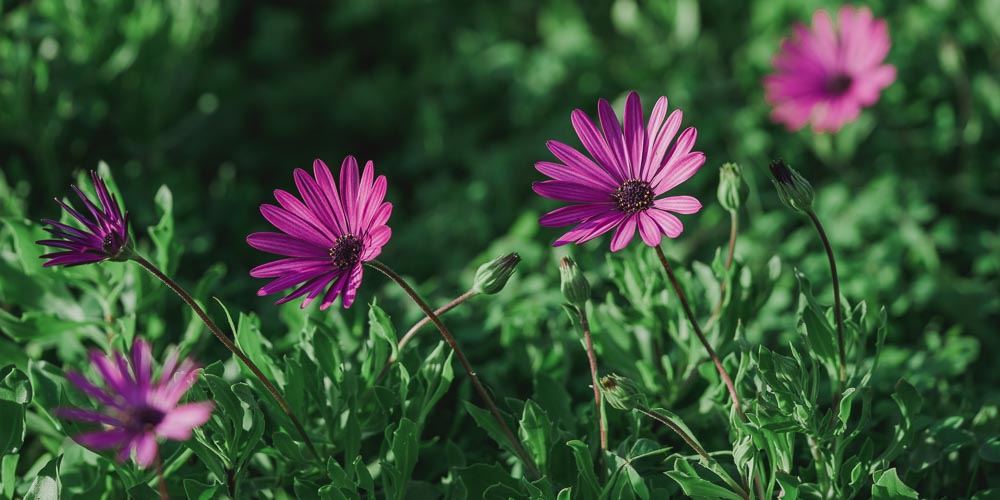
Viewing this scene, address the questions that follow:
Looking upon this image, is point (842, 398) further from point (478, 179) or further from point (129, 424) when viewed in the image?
point (478, 179)

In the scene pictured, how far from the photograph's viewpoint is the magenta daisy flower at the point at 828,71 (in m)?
2.39

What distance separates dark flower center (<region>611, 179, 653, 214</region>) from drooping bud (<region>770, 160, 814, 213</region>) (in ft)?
0.60

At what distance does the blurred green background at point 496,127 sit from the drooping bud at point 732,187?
0.63 metres

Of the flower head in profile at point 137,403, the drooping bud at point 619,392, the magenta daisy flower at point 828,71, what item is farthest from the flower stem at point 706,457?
the magenta daisy flower at point 828,71

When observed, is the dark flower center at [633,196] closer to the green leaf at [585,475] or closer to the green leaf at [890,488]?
the green leaf at [585,475]

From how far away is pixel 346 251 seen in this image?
50.2 inches

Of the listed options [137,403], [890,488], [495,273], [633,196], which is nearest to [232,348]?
[137,403]

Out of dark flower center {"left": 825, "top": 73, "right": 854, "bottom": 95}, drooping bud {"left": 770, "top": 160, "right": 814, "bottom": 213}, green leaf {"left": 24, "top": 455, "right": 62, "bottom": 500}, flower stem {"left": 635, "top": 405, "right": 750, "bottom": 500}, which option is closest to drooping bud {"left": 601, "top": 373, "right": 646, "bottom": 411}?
flower stem {"left": 635, "top": 405, "right": 750, "bottom": 500}

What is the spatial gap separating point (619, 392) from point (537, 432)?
0.21m

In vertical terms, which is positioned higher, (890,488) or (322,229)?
(322,229)

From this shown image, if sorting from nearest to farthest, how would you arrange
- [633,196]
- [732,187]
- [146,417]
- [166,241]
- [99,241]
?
[146,417] < [99,241] < [633,196] < [732,187] < [166,241]

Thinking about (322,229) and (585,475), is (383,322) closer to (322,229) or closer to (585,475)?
(322,229)

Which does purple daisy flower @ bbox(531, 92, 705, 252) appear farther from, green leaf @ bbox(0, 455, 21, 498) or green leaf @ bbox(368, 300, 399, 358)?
green leaf @ bbox(0, 455, 21, 498)

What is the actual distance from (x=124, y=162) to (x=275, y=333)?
0.95 meters
